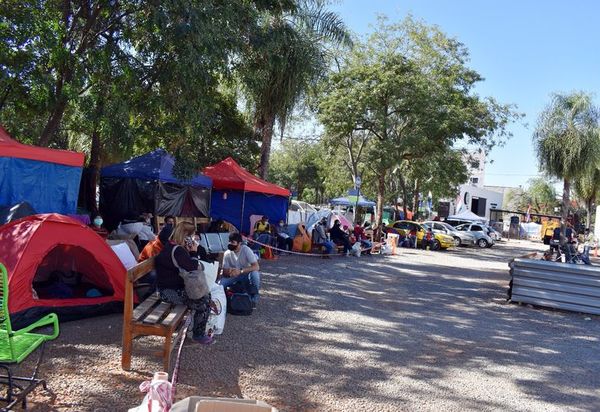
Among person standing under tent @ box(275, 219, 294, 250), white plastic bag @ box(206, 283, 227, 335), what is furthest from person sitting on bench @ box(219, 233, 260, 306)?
person standing under tent @ box(275, 219, 294, 250)

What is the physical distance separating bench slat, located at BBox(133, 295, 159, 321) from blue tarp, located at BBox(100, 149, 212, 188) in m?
9.03

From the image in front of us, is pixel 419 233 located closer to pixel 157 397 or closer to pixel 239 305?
pixel 239 305

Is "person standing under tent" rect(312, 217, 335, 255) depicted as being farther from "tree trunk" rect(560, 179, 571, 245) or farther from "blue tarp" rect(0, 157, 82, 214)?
"blue tarp" rect(0, 157, 82, 214)

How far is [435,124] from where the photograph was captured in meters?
23.4

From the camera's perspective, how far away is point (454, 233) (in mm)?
30125

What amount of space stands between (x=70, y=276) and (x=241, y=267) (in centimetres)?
245

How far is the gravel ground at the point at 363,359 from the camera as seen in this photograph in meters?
4.86

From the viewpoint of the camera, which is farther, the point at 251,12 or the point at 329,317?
Answer: the point at 251,12

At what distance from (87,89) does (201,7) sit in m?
2.93

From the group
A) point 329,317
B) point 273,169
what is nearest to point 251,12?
point 329,317

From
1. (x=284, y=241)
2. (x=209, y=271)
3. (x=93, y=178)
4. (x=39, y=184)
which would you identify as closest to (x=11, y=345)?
(x=209, y=271)

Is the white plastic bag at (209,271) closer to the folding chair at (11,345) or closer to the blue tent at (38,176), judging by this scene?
the folding chair at (11,345)

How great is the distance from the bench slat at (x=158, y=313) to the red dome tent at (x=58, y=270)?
1593 millimetres

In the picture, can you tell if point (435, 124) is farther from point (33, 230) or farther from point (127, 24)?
point (33, 230)
